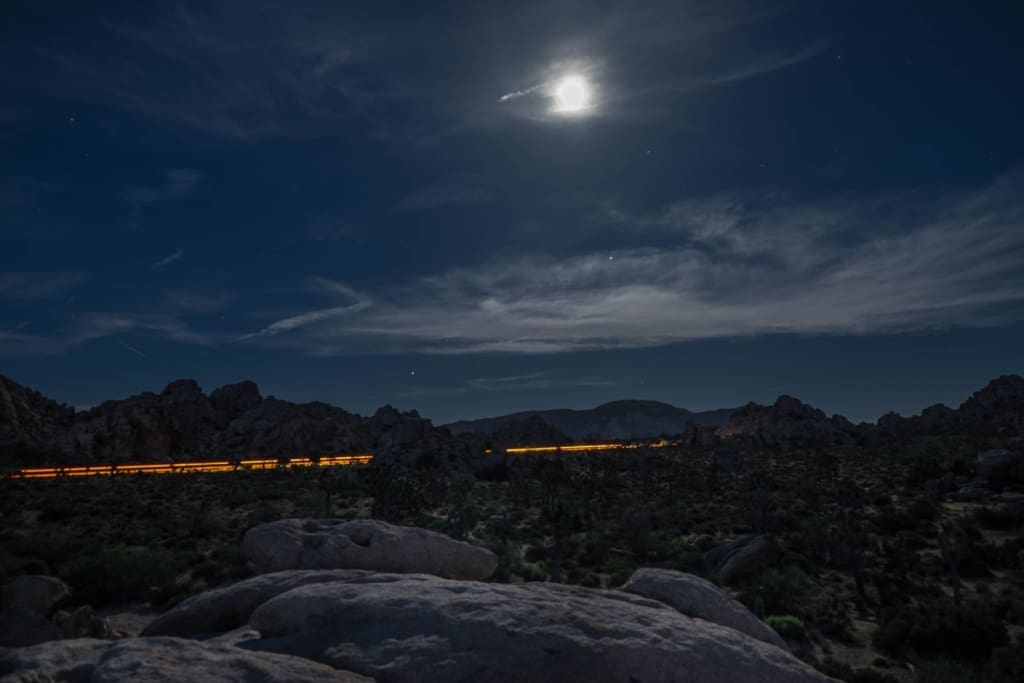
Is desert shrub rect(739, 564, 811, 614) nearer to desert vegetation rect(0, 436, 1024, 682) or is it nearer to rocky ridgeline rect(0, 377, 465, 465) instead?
desert vegetation rect(0, 436, 1024, 682)

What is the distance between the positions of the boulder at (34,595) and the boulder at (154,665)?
12103 millimetres

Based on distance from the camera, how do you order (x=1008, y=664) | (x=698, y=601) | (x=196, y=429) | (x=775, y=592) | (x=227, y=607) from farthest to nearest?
(x=196, y=429)
(x=775, y=592)
(x=1008, y=664)
(x=698, y=601)
(x=227, y=607)

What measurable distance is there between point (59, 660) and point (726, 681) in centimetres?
807

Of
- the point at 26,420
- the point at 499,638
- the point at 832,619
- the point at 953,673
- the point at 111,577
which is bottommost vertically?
the point at 832,619

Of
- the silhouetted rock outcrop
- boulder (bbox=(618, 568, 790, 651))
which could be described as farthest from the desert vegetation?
the silhouetted rock outcrop

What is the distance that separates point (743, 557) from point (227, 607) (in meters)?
23.2

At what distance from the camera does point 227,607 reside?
10656 millimetres

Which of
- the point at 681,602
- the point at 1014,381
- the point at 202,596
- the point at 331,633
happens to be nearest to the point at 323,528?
the point at 202,596

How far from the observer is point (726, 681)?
7.74 meters

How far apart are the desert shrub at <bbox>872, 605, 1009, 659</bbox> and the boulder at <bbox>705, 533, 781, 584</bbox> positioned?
682 cm

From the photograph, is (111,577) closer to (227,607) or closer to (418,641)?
(227,607)

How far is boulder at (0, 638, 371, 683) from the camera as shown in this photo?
21.0 ft

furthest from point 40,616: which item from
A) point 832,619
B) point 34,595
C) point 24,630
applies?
point 832,619

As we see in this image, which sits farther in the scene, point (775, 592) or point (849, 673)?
point (775, 592)
